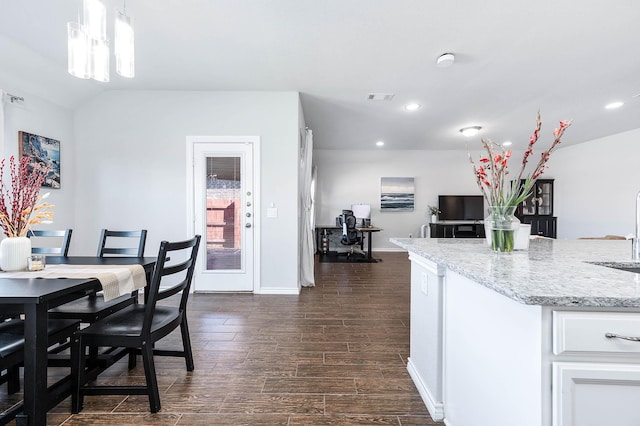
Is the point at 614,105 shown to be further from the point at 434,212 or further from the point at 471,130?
the point at 434,212

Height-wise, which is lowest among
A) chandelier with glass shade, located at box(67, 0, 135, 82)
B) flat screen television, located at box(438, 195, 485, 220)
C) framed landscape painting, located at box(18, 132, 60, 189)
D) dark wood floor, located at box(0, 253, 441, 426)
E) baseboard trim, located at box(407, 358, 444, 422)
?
dark wood floor, located at box(0, 253, 441, 426)

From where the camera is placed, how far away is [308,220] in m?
4.54

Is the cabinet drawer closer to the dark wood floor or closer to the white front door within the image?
the dark wood floor

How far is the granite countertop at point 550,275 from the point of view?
2.57 feet

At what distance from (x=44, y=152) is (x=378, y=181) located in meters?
6.33

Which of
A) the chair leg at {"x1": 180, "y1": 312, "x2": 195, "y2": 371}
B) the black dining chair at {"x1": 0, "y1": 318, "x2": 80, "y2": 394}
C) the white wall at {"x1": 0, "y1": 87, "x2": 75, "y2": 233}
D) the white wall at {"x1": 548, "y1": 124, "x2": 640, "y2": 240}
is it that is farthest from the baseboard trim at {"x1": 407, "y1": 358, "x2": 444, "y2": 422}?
the white wall at {"x1": 548, "y1": 124, "x2": 640, "y2": 240}

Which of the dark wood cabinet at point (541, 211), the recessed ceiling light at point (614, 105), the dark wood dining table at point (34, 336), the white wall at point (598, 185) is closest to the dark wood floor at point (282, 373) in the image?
the dark wood dining table at point (34, 336)

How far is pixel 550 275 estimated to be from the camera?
1.02 m

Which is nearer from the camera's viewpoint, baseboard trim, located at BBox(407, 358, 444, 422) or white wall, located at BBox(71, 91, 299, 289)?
baseboard trim, located at BBox(407, 358, 444, 422)

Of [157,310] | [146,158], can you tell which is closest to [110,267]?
[157,310]

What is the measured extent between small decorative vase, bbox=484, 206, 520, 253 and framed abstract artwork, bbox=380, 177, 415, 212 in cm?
615

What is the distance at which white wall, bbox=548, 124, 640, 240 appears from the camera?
5.68 m

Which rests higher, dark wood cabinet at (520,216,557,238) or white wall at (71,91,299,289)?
white wall at (71,91,299,289)

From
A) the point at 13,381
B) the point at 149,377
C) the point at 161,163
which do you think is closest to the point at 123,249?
the point at 13,381
